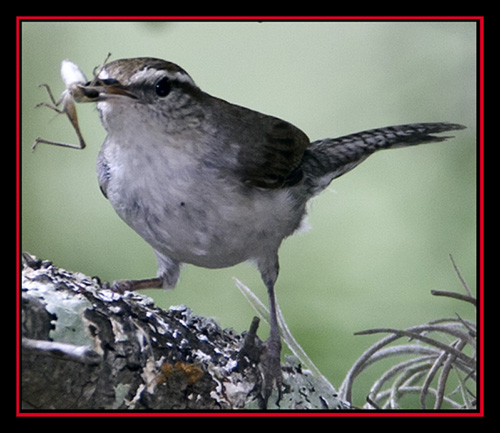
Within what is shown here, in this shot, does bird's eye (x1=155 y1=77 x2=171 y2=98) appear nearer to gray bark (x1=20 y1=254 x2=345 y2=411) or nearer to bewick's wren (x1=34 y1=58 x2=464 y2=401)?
bewick's wren (x1=34 y1=58 x2=464 y2=401)

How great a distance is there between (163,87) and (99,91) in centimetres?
25

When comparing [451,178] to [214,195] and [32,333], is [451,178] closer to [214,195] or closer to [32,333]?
[214,195]

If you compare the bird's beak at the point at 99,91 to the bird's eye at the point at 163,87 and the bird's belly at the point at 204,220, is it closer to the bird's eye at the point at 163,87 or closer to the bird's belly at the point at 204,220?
the bird's eye at the point at 163,87

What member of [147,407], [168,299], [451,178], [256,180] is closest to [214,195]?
[256,180]

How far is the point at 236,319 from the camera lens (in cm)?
328

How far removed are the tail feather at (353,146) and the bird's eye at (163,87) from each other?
2.82 ft

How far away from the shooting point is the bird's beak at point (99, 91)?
2066mm

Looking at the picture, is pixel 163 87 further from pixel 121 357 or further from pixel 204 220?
pixel 121 357

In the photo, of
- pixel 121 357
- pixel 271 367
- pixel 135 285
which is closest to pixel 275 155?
pixel 135 285

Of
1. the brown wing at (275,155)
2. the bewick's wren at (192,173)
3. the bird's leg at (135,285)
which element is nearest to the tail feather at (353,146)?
the brown wing at (275,155)

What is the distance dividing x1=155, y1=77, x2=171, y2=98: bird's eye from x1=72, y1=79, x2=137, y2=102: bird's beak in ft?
0.41
